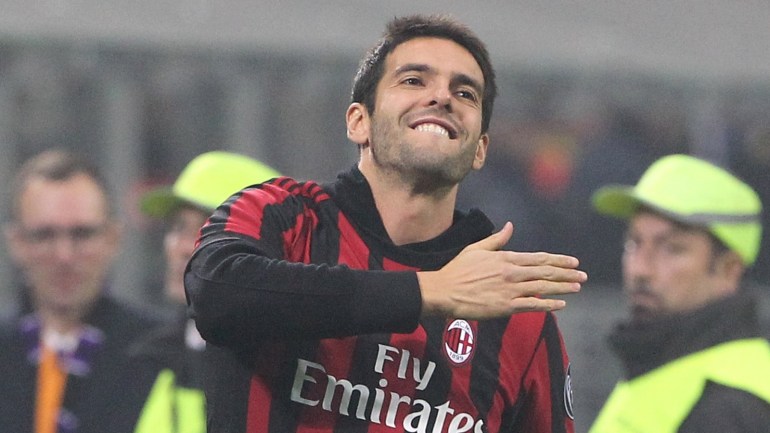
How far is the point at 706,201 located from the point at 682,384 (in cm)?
78

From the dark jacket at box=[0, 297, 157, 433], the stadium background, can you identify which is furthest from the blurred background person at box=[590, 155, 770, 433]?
the stadium background

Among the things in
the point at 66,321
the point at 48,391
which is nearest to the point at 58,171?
the point at 66,321

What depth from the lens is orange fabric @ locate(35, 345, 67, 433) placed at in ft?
17.7

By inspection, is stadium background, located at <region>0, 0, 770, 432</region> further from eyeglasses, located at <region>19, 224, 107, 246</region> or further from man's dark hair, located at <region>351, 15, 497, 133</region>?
man's dark hair, located at <region>351, 15, 497, 133</region>

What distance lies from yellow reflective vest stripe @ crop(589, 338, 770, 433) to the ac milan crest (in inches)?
45.2

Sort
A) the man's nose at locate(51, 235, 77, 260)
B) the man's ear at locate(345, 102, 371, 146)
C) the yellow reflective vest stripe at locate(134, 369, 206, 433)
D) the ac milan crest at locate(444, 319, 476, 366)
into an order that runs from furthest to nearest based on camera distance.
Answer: the man's nose at locate(51, 235, 77, 260), the yellow reflective vest stripe at locate(134, 369, 206, 433), the man's ear at locate(345, 102, 371, 146), the ac milan crest at locate(444, 319, 476, 366)

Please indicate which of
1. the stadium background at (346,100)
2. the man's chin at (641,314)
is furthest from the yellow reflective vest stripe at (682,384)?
the stadium background at (346,100)

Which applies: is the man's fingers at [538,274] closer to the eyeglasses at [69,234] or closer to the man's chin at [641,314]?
the man's chin at [641,314]

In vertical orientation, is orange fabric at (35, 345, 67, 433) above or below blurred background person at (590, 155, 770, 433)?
below

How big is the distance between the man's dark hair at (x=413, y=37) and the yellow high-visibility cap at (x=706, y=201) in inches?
60.7

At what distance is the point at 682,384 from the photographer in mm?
4172

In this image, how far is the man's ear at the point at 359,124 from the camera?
10.8ft

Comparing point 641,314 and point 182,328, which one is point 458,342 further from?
point 182,328

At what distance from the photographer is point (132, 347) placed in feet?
18.0
